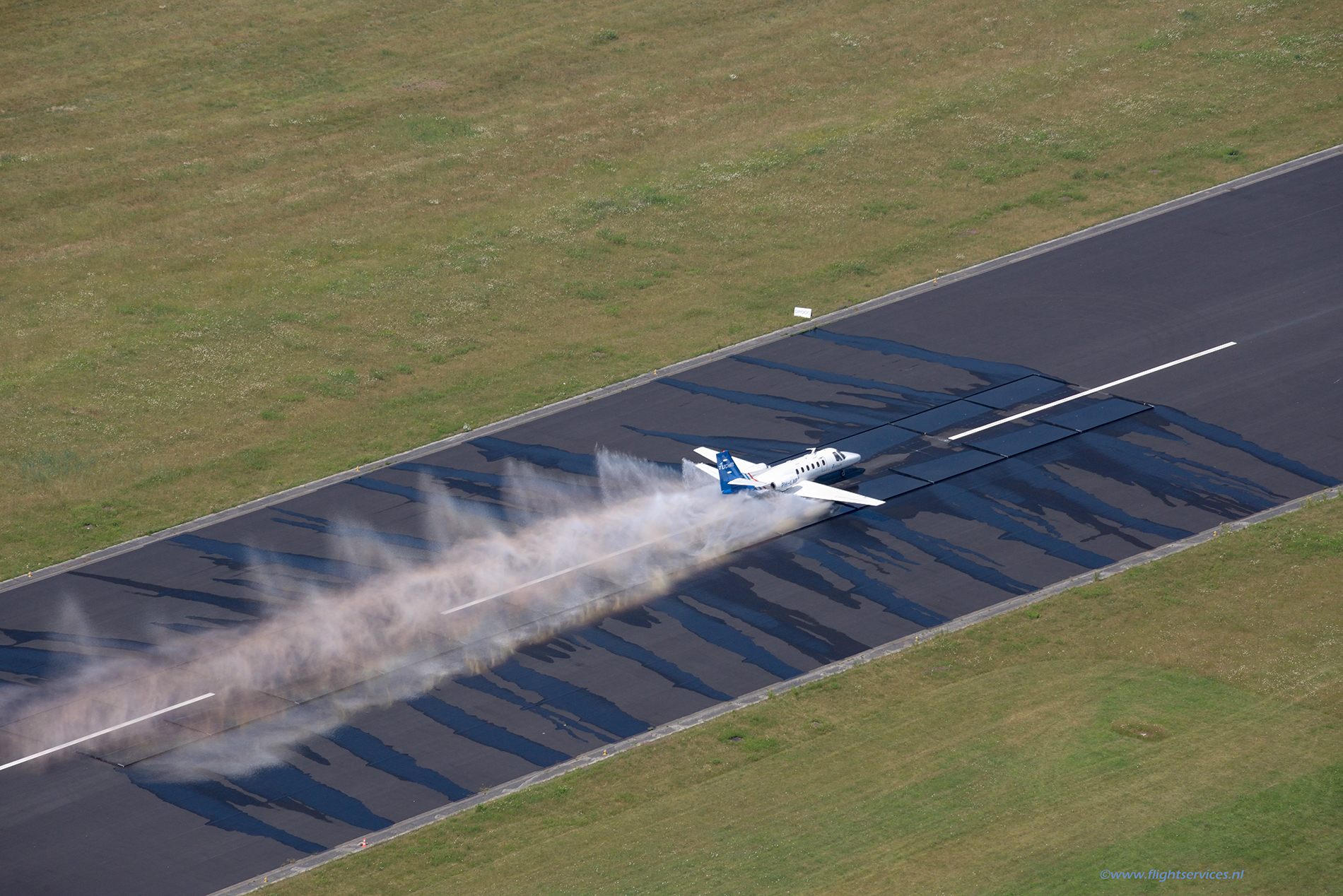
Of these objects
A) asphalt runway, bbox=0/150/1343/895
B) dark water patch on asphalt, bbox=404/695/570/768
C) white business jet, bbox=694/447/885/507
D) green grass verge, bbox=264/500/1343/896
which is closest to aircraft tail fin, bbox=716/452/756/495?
white business jet, bbox=694/447/885/507

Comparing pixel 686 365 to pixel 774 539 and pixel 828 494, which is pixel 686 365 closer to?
pixel 828 494

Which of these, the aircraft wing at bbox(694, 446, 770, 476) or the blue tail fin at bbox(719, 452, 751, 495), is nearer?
the blue tail fin at bbox(719, 452, 751, 495)

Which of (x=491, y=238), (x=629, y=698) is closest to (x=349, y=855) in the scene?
(x=629, y=698)

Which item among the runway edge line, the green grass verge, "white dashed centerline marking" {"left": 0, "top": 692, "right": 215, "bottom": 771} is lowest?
the green grass verge

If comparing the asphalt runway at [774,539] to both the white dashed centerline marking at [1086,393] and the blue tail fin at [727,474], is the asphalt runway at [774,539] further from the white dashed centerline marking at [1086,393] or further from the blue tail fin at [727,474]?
the blue tail fin at [727,474]

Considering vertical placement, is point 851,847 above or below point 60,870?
below

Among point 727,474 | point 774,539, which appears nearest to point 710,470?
point 727,474

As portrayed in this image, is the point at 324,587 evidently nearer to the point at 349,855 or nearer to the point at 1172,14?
the point at 349,855

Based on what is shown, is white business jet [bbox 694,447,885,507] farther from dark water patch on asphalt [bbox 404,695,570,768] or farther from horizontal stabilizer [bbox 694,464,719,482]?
dark water patch on asphalt [bbox 404,695,570,768]
